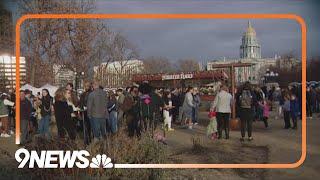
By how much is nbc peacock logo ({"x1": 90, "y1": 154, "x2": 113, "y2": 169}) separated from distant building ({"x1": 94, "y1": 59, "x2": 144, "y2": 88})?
0.58 metres

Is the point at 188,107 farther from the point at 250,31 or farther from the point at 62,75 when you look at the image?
the point at 250,31

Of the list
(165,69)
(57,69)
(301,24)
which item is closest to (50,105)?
(57,69)

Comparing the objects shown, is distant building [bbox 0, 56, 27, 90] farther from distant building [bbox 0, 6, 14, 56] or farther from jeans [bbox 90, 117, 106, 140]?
jeans [bbox 90, 117, 106, 140]

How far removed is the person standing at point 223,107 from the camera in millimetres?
7293

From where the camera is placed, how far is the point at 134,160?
Result: 157 inches

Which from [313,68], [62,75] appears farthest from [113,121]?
[313,68]

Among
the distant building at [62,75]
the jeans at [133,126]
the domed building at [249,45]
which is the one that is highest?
the domed building at [249,45]

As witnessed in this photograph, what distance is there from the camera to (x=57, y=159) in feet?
12.1

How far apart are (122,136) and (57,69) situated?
1120 millimetres

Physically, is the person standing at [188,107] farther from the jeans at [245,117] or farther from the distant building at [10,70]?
the distant building at [10,70]

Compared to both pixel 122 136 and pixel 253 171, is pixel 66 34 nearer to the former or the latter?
pixel 122 136

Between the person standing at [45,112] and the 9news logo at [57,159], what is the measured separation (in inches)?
44.5

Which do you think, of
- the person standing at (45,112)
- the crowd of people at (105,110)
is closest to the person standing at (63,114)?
the crowd of people at (105,110)

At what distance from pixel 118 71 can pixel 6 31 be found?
87 centimetres
